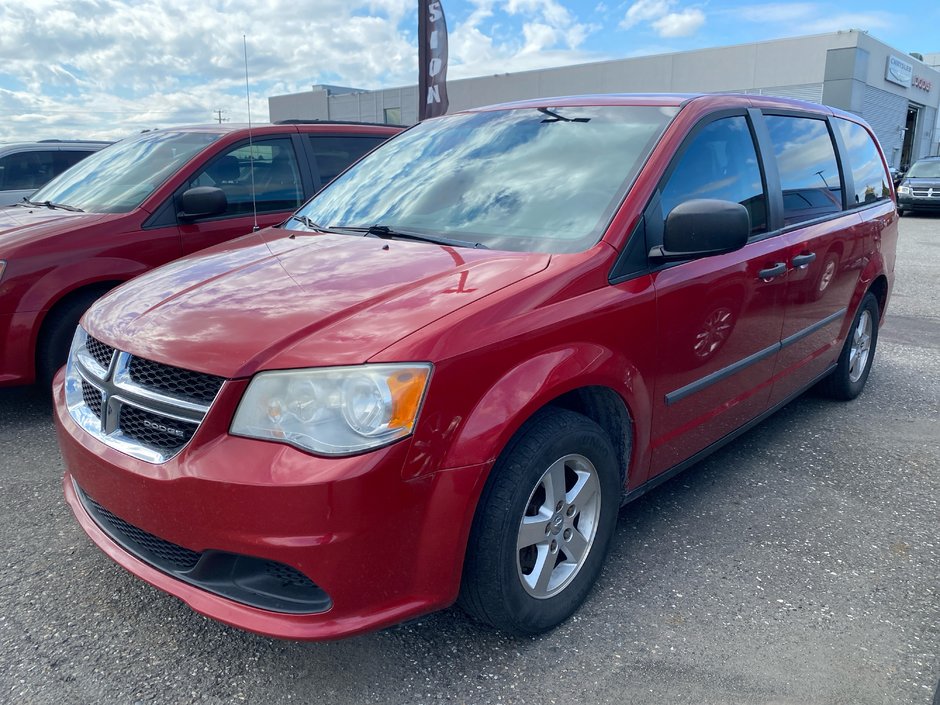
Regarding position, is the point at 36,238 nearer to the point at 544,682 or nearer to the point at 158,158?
the point at 158,158

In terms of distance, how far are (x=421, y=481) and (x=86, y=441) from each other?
1.09 meters

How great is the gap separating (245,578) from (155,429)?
0.48 meters

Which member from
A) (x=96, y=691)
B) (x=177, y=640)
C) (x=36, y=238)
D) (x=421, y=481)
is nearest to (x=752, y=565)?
(x=421, y=481)

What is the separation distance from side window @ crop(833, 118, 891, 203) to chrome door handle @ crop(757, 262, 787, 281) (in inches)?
50.4

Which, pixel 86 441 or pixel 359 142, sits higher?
pixel 359 142

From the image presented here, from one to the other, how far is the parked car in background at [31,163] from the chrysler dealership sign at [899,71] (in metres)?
→ 35.7

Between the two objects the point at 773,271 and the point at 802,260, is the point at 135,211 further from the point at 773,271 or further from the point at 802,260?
the point at 802,260

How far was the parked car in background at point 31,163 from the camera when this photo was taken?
27.8 feet

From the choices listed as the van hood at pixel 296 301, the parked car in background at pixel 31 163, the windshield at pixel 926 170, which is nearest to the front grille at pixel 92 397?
the van hood at pixel 296 301

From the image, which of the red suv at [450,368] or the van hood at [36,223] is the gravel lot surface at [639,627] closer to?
the red suv at [450,368]

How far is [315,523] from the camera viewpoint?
6.19 ft

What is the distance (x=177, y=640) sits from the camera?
239 cm

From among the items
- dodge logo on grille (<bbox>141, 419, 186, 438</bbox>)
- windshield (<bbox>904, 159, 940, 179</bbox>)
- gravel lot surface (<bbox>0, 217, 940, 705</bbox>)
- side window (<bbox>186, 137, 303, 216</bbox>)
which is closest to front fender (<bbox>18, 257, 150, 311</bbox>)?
side window (<bbox>186, 137, 303, 216</bbox>)

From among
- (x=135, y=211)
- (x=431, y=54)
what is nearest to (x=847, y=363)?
(x=135, y=211)
